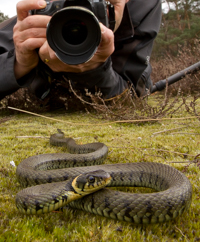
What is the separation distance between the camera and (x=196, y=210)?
4.13ft

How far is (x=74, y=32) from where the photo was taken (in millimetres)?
2301

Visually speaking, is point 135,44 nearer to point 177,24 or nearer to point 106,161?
point 106,161

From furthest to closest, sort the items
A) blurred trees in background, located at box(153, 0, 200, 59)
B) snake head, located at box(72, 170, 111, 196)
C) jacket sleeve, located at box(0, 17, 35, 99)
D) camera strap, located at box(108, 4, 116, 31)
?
blurred trees in background, located at box(153, 0, 200, 59) → jacket sleeve, located at box(0, 17, 35, 99) → camera strap, located at box(108, 4, 116, 31) → snake head, located at box(72, 170, 111, 196)

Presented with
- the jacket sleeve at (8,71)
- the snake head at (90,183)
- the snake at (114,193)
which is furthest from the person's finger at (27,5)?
the snake head at (90,183)

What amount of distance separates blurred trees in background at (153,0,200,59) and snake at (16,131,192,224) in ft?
59.4

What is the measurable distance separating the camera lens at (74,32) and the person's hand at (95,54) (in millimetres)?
268

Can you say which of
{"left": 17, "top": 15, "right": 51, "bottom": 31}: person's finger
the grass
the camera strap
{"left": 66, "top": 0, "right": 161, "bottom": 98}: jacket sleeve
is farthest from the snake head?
{"left": 66, "top": 0, "right": 161, "bottom": 98}: jacket sleeve

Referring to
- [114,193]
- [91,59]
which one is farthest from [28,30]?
[114,193]

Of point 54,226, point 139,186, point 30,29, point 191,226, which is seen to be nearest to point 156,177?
point 139,186

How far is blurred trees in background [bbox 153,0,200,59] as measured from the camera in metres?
18.3

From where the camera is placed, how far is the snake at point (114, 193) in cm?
120

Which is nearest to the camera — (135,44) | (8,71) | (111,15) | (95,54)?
(95,54)

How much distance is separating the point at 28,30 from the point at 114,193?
7.20ft

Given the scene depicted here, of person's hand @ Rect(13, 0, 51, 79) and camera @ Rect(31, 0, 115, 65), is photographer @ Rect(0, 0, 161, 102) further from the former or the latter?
camera @ Rect(31, 0, 115, 65)
